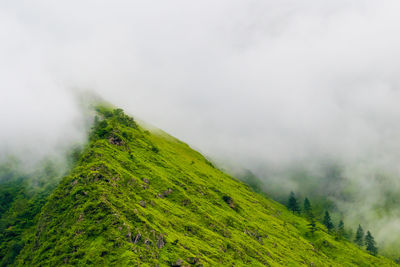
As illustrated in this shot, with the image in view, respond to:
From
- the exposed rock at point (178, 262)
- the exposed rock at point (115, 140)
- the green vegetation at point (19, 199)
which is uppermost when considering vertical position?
the exposed rock at point (115, 140)

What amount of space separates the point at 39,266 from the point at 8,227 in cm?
4226

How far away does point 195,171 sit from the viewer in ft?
605

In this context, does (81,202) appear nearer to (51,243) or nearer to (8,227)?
(51,243)

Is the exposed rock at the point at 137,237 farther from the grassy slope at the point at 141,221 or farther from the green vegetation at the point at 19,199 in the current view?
the green vegetation at the point at 19,199

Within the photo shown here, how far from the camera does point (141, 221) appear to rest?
84938mm

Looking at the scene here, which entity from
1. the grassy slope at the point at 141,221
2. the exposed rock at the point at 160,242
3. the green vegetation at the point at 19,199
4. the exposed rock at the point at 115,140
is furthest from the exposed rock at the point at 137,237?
the exposed rock at the point at 115,140

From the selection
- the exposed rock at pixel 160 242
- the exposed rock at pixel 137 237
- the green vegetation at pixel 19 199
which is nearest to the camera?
the exposed rock at pixel 137 237

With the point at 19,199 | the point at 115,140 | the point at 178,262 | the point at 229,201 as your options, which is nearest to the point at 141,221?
the point at 178,262

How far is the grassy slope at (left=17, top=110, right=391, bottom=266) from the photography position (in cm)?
7788

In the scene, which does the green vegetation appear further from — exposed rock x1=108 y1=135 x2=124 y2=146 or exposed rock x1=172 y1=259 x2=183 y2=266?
exposed rock x1=172 y1=259 x2=183 y2=266

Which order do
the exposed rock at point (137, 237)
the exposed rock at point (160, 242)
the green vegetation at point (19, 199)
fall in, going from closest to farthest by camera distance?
the exposed rock at point (137, 237) → the exposed rock at point (160, 242) → the green vegetation at point (19, 199)

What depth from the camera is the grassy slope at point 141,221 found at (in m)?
77.9

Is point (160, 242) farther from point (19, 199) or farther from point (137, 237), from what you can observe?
point (19, 199)

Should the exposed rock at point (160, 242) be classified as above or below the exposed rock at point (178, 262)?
above
